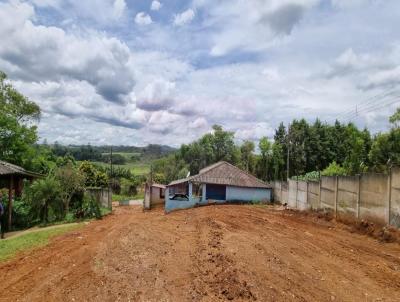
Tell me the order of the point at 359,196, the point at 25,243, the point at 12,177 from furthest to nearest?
the point at 12,177 → the point at 359,196 → the point at 25,243

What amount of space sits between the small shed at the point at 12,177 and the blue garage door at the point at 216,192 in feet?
45.3

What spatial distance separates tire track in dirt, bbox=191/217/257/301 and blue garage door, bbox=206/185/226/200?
64.1 feet

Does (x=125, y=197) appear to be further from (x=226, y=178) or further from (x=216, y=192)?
(x=216, y=192)

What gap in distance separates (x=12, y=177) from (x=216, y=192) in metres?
16.9

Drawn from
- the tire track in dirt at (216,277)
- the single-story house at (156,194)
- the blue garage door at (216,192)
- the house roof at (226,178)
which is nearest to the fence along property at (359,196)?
the tire track in dirt at (216,277)

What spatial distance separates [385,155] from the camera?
3606 centimetres

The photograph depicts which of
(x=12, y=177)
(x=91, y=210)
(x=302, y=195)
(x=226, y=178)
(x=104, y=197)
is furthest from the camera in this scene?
(x=226, y=178)

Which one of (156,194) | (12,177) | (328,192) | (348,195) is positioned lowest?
(156,194)

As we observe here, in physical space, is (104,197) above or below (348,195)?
below

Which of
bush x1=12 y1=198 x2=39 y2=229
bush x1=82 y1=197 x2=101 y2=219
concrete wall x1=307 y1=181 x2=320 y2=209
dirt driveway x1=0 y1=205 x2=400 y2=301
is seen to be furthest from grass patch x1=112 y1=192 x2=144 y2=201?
dirt driveway x1=0 y1=205 x2=400 y2=301

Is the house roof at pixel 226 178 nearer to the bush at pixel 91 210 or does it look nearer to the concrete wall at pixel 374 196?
the bush at pixel 91 210

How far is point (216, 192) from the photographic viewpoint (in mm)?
30328

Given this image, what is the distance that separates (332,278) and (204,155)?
6151cm

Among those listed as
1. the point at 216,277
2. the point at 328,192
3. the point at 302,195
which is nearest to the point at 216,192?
the point at 302,195
